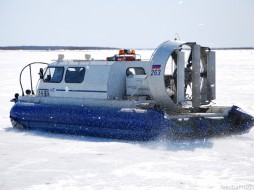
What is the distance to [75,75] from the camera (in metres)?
10.5

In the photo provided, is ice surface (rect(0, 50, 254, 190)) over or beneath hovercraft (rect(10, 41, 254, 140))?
beneath

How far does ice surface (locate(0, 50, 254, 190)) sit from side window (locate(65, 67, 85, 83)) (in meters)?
1.46

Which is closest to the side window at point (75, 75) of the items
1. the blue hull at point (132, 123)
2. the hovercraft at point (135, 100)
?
the hovercraft at point (135, 100)

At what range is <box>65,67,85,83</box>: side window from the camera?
34.0ft

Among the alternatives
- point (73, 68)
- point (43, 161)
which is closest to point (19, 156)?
point (43, 161)

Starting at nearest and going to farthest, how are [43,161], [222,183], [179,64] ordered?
1. [222,183]
2. [43,161]
3. [179,64]

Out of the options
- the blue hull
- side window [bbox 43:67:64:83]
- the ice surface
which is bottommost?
the ice surface

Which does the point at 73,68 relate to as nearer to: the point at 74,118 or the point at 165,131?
the point at 74,118

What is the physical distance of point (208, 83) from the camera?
9898 mm

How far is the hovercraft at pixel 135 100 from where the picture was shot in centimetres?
882

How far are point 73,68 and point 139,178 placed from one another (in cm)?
510

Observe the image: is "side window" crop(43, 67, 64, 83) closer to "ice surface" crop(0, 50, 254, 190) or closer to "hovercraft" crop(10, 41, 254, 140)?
"hovercraft" crop(10, 41, 254, 140)

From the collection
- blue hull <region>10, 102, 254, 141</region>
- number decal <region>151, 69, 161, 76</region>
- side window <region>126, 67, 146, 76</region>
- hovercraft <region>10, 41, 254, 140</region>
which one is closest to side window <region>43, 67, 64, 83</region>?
hovercraft <region>10, 41, 254, 140</region>

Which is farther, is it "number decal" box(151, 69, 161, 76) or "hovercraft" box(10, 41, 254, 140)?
"number decal" box(151, 69, 161, 76)
